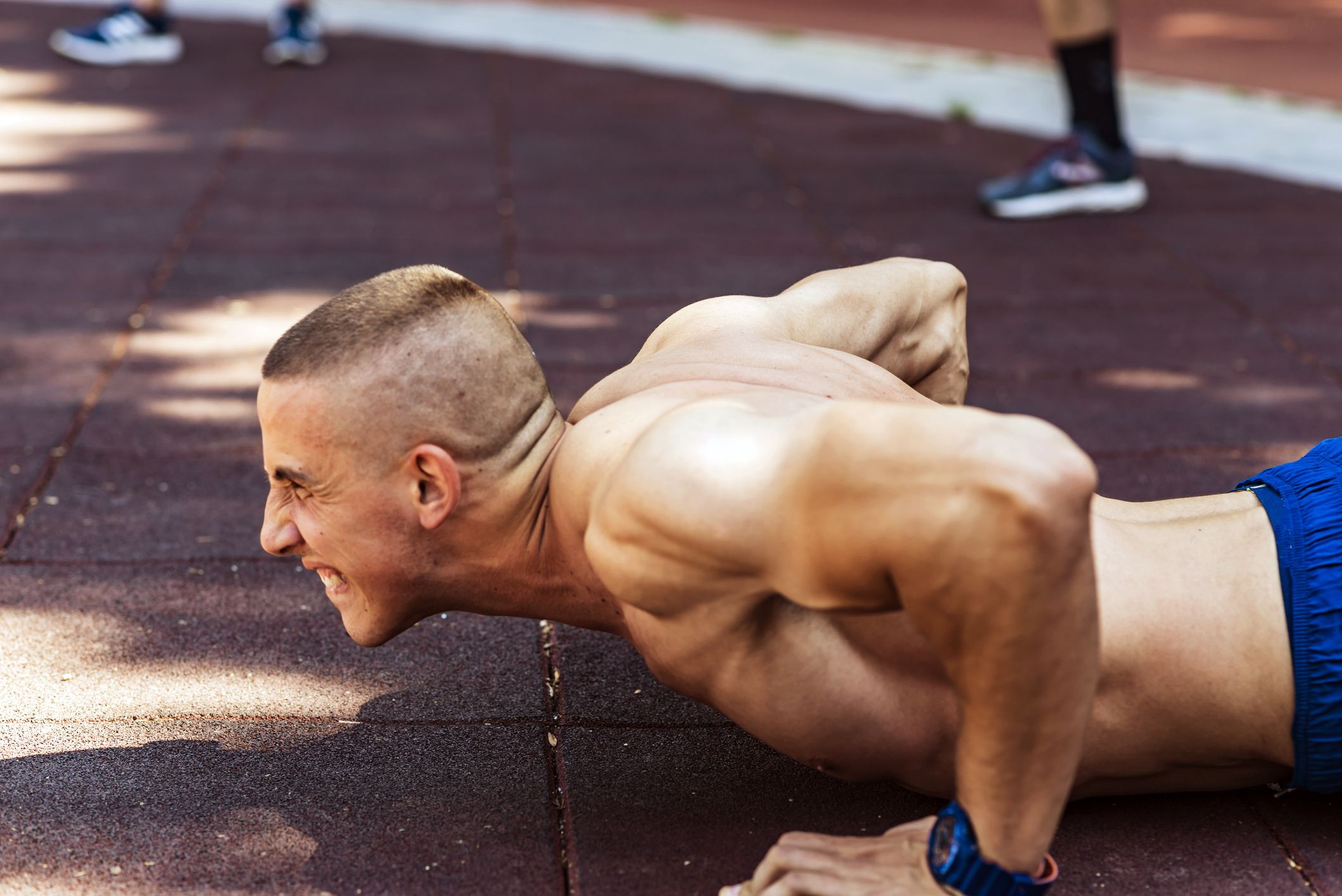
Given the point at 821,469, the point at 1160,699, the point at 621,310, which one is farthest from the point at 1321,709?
the point at 621,310

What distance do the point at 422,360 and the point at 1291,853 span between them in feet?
4.71

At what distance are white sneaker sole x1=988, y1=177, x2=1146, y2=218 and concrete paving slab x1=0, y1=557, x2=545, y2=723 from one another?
3.46 m

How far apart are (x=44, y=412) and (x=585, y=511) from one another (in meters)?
2.28

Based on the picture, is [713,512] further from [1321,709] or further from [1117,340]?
[1117,340]

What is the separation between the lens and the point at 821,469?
64.1 inches

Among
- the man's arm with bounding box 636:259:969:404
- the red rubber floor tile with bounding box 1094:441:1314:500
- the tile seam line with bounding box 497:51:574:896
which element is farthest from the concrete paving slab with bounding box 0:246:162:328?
the red rubber floor tile with bounding box 1094:441:1314:500

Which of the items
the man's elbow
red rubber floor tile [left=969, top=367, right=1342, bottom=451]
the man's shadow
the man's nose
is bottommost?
red rubber floor tile [left=969, top=367, right=1342, bottom=451]

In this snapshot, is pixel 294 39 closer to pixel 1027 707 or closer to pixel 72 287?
pixel 72 287

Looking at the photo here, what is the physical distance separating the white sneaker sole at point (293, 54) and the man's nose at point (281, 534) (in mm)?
6433

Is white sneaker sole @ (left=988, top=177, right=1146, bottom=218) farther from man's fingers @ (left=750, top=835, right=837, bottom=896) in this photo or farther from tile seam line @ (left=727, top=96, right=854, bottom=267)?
man's fingers @ (left=750, top=835, right=837, bottom=896)

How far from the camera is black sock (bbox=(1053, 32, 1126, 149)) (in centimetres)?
551

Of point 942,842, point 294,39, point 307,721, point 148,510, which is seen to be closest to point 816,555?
point 942,842

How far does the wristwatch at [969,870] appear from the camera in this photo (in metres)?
1.77

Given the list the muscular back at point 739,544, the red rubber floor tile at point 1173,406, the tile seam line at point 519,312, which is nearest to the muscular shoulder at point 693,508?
the muscular back at point 739,544
